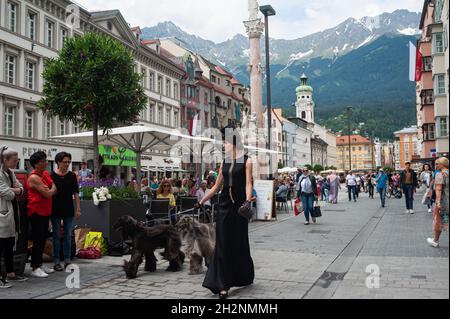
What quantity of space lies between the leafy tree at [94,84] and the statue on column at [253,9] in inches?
445

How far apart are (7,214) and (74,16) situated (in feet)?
107

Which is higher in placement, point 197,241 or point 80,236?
point 197,241

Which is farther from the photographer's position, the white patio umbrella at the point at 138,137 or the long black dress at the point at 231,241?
the white patio umbrella at the point at 138,137

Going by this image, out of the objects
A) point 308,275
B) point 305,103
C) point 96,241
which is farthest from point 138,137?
point 305,103

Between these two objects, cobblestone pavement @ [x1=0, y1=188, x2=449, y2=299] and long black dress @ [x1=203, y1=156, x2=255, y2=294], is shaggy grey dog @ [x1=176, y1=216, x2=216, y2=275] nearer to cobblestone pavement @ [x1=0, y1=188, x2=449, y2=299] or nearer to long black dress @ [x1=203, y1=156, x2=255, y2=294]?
cobblestone pavement @ [x1=0, y1=188, x2=449, y2=299]

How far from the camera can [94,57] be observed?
19109 millimetres

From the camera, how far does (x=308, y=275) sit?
6.84m

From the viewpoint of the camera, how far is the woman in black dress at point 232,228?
551 centimetres

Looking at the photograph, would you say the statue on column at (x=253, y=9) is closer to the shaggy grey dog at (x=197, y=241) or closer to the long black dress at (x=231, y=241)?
the shaggy grey dog at (x=197, y=241)

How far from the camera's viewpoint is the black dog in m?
7.16

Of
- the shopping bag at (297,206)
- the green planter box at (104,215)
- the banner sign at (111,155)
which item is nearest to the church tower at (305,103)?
the banner sign at (111,155)

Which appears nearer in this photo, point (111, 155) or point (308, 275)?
point (308, 275)

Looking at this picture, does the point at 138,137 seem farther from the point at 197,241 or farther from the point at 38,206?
the point at 197,241

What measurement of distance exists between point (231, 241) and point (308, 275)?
6.02 ft
